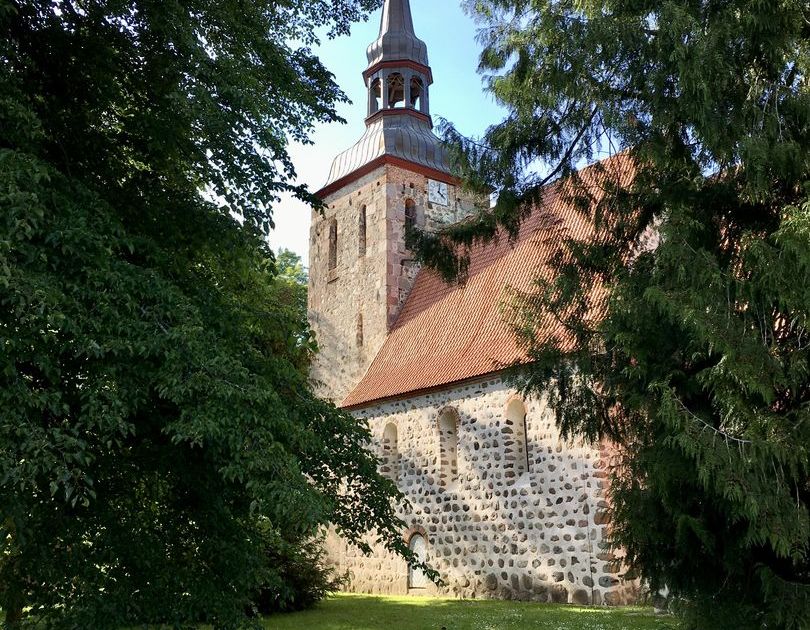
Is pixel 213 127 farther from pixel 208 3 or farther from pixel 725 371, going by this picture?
pixel 725 371

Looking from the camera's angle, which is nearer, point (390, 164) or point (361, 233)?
point (390, 164)

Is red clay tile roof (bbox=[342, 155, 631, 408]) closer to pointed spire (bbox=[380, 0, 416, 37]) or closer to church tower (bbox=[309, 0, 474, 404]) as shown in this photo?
church tower (bbox=[309, 0, 474, 404])

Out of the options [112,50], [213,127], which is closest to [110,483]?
[213,127]

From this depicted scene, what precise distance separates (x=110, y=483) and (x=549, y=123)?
4.40 m

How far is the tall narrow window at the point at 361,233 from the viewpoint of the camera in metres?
18.9

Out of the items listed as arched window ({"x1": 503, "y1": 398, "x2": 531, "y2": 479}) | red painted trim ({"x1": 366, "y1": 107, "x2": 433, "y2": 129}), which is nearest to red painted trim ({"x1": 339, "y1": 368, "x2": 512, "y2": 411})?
arched window ({"x1": 503, "y1": 398, "x2": 531, "y2": 479})

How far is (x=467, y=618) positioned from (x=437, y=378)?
18.2ft

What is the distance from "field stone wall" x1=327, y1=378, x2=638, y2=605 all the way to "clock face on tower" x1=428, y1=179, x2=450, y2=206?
5840 millimetres

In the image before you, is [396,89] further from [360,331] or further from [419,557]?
[419,557]

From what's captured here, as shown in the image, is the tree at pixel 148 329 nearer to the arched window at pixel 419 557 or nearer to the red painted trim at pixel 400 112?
the arched window at pixel 419 557

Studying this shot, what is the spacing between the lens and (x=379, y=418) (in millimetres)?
15680

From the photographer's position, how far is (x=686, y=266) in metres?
5.17

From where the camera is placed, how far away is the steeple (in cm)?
1897

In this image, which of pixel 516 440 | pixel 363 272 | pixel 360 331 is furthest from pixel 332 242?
pixel 516 440
